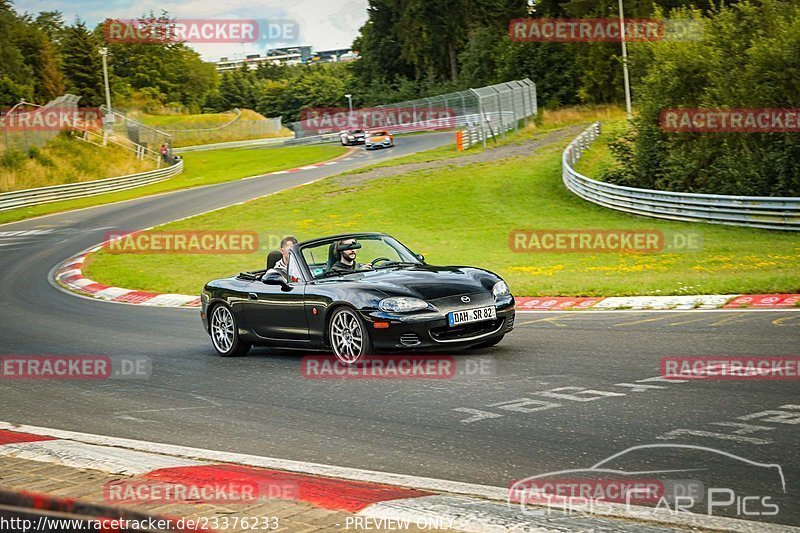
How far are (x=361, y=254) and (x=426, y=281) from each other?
1242 millimetres

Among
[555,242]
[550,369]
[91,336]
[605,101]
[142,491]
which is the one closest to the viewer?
[142,491]

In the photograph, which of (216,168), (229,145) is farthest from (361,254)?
(229,145)

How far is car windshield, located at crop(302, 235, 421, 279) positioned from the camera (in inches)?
433

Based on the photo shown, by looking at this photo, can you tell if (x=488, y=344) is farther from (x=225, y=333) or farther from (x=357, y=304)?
(x=225, y=333)

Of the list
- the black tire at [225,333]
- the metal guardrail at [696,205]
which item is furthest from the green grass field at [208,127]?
the black tire at [225,333]

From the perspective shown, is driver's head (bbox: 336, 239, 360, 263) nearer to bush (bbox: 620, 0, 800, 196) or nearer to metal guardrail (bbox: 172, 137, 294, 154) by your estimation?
bush (bbox: 620, 0, 800, 196)

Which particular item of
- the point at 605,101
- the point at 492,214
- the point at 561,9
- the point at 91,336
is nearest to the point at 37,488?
the point at 91,336

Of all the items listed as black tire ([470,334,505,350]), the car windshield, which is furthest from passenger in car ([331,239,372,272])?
black tire ([470,334,505,350])

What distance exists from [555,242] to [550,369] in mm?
15821

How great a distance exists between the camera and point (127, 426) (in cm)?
783

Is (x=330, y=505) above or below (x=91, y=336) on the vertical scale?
above

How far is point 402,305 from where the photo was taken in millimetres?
9688

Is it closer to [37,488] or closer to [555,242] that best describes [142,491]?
[37,488]

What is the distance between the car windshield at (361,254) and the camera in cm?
1101
